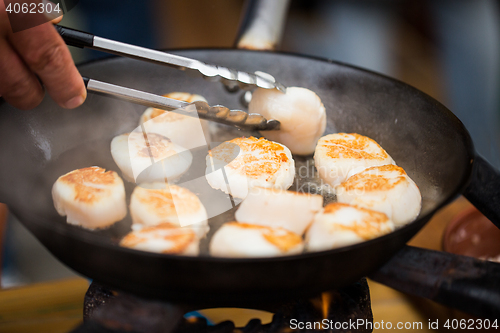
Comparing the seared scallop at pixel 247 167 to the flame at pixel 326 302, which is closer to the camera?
the flame at pixel 326 302

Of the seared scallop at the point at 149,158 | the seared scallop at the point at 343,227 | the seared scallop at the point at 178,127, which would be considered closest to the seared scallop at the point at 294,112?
the seared scallop at the point at 178,127

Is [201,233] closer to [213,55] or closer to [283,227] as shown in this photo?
[283,227]

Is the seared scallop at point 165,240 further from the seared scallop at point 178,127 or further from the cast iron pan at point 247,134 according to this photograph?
the seared scallop at point 178,127

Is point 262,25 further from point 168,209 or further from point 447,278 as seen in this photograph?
point 447,278

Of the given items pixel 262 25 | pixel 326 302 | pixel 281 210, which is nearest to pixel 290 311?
pixel 326 302

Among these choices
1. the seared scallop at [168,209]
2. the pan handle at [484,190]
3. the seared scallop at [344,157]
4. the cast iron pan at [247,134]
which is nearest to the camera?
the cast iron pan at [247,134]

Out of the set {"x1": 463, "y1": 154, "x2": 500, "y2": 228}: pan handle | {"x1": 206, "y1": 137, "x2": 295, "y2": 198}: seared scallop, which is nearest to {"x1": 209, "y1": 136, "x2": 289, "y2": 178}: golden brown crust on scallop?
{"x1": 206, "y1": 137, "x2": 295, "y2": 198}: seared scallop

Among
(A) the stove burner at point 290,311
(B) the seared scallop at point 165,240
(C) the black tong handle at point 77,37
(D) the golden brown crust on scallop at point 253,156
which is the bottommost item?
(A) the stove burner at point 290,311
